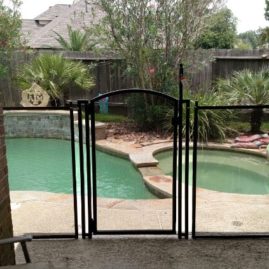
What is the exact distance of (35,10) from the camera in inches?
933

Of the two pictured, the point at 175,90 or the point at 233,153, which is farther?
the point at 175,90

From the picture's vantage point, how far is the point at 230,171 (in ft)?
20.1

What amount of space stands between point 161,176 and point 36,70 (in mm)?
5609

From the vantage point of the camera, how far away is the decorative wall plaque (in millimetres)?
8656

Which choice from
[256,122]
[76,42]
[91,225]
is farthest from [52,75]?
[91,225]

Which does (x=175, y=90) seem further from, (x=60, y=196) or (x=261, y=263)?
(x=261, y=263)

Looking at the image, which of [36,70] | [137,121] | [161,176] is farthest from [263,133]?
[36,70]

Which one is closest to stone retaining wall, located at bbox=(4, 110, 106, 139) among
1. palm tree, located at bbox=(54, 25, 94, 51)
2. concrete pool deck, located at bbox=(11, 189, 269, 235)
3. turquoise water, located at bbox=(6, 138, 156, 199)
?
turquoise water, located at bbox=(6, 138, 156, 199)

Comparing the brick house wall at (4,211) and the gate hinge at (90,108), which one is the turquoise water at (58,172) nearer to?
the gate hinge at (90,108)

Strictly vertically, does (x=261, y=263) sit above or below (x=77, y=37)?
below

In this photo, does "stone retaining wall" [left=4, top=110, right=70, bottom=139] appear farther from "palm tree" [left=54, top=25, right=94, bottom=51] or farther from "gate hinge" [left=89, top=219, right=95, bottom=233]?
"palm tree" [left=54, top=25, right=94, bottom=51]

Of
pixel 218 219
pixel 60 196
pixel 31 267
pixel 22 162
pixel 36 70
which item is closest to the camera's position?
pixel 31 267

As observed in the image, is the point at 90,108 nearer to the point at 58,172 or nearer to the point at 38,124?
the point at 58,172

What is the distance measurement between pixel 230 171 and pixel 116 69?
5.30 meters
